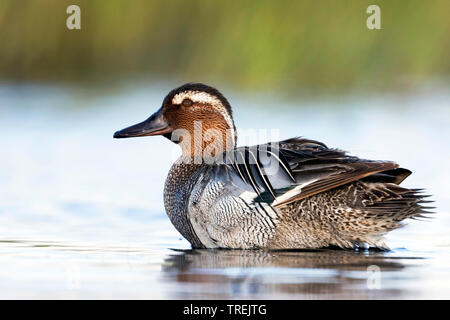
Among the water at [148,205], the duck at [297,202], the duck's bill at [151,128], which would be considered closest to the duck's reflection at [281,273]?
the water at [148,205]

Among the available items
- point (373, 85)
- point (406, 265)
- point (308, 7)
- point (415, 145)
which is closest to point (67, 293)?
point (406, 265)

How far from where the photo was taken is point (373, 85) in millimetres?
15117

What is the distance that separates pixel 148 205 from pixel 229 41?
5859 mm

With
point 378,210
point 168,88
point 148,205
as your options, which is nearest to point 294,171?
point 378,210

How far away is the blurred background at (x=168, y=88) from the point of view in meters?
8.28

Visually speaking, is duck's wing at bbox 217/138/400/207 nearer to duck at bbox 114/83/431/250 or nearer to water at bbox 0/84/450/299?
duck at bbox 114/83/431/250

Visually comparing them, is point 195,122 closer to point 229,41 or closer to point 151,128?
point 151,128

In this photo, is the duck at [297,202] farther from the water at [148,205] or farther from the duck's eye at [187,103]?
the duck's eye at [187,103]

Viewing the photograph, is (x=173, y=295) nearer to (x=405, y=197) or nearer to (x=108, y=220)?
(x=405, y=197)

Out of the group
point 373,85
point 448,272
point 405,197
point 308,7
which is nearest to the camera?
point 448,272

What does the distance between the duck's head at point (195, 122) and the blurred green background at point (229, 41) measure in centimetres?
638

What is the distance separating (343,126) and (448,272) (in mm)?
6720

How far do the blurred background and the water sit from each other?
3 cm

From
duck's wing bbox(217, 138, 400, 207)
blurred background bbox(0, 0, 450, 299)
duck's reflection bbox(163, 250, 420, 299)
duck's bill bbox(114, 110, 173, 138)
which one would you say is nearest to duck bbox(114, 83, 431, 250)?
duck's wing bbox(217, 138, 400, 207)
